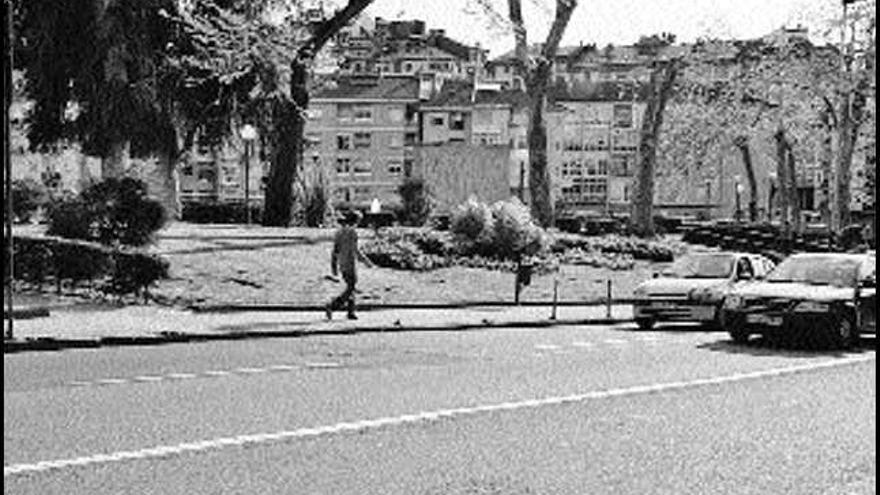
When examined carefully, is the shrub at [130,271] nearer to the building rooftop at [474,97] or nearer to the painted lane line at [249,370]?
the painted lane line at [249,370]

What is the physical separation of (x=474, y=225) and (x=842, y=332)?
17072mm

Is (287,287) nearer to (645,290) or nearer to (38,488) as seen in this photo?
(645,290)

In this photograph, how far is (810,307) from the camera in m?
21.3

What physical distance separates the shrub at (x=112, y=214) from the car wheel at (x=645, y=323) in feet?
30.3

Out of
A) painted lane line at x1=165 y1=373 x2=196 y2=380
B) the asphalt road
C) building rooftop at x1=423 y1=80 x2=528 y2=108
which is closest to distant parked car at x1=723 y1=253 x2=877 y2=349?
the asphalt road

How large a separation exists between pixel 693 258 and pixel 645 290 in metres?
2.26

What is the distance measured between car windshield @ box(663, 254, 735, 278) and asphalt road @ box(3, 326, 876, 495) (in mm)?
7996

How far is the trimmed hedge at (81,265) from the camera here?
83.6 ft

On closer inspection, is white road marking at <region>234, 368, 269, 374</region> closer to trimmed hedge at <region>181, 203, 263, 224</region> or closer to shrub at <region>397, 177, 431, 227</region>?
trimmed hedge at <region>181, 203, 263, 224</region>

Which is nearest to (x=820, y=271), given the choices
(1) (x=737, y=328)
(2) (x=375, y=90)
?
(1) (x=737, y=328)

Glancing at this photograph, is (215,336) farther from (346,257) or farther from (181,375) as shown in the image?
(181,375)

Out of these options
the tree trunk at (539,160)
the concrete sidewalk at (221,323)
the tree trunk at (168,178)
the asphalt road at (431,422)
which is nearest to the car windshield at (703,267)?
the concrete sidewalk at (221,323)

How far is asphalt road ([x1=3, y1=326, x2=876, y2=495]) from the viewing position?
9.13m

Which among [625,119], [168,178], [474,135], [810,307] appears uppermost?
[625,119]
